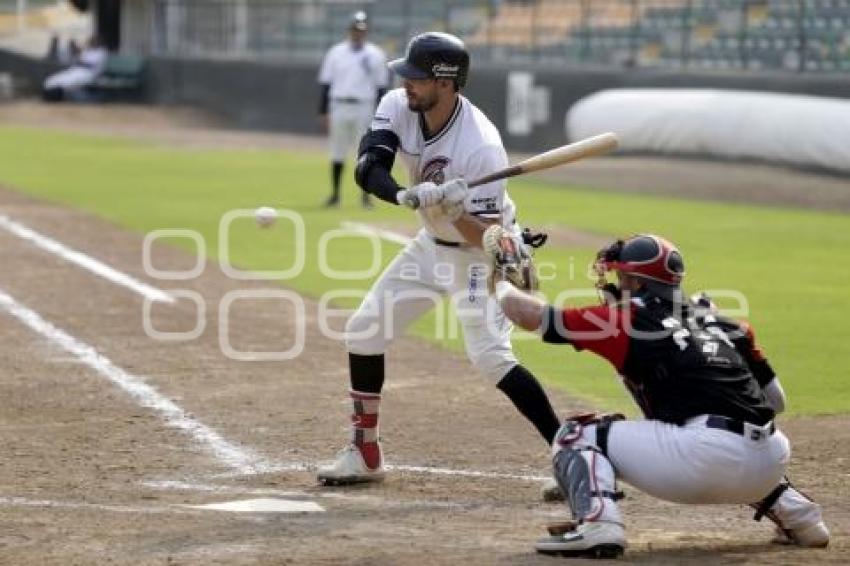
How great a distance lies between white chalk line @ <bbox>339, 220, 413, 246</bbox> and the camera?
57.0ft

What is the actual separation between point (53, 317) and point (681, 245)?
6.90 metres

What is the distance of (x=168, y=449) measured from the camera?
8430 millimetres

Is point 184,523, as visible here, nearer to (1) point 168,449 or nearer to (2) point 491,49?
(1) point 168,449

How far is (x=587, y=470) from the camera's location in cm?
631

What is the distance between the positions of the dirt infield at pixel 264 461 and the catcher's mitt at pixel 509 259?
3.01 feet

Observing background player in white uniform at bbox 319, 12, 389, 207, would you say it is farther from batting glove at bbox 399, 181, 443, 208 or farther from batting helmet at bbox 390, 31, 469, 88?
batting glove at bbox 399, 181, 443, 208

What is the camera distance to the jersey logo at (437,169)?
7543mm

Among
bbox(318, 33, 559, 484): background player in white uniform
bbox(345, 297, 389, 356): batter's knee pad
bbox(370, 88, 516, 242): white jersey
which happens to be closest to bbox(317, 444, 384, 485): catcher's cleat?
bbox(318, 33, 559, 484): background player in white uniform

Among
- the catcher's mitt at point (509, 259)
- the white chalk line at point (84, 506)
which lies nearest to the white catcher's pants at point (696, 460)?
the catcher's mitt at point (509, 259)

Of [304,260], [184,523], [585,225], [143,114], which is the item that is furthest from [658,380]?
[143,114]

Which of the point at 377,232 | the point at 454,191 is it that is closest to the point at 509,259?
the point at 454,191

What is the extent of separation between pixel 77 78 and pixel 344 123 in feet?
70.2

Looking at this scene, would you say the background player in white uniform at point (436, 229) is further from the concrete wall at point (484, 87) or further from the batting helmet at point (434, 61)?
the concrete wall at point (484, 87)

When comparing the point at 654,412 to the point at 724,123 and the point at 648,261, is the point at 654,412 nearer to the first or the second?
the point at 648,261
